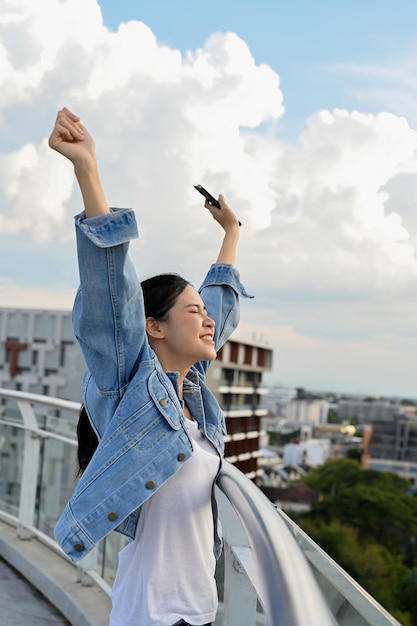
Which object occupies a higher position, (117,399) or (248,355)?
(248,355)

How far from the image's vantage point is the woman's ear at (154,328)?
5.07ft

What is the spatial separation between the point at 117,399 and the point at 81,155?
403 millimetres

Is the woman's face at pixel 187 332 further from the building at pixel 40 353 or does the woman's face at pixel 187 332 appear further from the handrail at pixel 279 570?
the building at pixel 40 353

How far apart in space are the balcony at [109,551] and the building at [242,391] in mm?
50536

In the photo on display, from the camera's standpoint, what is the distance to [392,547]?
57.6 meters

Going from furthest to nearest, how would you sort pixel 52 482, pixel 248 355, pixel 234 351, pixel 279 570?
pixel 248 355 → pixel 234 351 → pixel 52 482 → pixel 279 570

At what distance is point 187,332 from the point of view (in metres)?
1.54

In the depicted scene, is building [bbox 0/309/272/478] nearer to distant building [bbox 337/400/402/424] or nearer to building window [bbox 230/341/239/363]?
building window [bbox 230/341/239/363]

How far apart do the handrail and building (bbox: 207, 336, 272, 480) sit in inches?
2093

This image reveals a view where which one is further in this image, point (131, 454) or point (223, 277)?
point (223, 277)

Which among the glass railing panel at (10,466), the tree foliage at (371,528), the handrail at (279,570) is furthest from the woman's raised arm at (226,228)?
the tree foliage at (371,528)

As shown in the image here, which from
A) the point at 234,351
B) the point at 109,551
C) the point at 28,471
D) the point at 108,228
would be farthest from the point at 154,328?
the point at 234,351

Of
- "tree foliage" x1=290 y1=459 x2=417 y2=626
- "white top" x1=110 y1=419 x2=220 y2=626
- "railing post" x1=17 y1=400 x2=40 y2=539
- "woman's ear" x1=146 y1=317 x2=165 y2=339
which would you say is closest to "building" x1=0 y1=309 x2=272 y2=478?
"tree foliage" x1=290 y1=459 x2=417 y2=626

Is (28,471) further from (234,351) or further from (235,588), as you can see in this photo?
(234,351)
